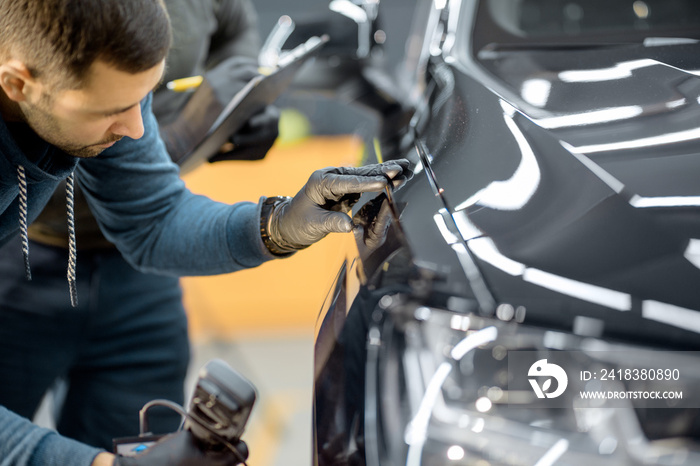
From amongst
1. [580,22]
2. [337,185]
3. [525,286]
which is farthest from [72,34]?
[580,22]

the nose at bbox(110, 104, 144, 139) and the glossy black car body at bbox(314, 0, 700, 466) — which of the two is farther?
the nose at bbox(110, 104, 144, 139)

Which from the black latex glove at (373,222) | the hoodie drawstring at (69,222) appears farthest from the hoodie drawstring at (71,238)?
the black latex glove at (373,222)

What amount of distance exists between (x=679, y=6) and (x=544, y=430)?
3.66 ft

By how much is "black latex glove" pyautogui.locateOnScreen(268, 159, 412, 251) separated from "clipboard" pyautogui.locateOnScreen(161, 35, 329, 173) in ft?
1.22

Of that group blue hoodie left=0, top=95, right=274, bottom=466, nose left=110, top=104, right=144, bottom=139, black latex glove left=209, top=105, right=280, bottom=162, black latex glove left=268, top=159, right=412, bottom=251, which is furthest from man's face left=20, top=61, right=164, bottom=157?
black latex glove left=209, top=105, right=280, bottom=162

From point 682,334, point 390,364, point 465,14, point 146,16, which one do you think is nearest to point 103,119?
point 146,16

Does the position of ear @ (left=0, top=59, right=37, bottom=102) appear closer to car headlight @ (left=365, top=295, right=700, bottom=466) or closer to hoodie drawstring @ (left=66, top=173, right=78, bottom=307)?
hoodie drawstring @ (left=66, top=173, right=78, bottom=307)

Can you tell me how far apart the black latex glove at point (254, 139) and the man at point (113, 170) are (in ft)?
0.85

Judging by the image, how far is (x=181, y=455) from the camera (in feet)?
3.25

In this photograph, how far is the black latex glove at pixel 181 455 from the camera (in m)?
0.98

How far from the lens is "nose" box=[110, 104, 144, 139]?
3.18 feet

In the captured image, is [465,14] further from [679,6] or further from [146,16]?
[146,16]

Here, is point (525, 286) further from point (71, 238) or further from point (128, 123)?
point (71, 238)

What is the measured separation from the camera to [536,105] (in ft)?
3.51
